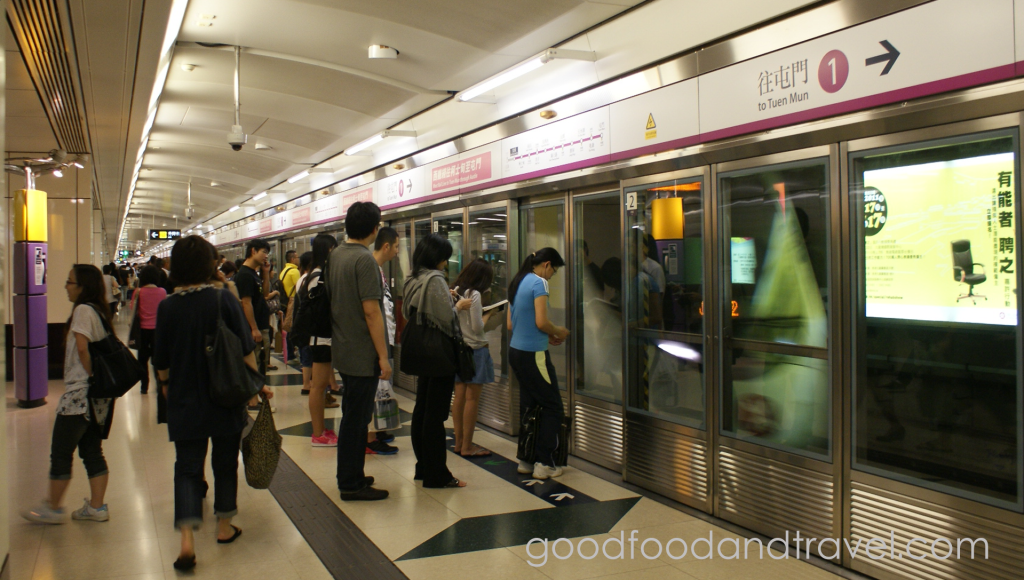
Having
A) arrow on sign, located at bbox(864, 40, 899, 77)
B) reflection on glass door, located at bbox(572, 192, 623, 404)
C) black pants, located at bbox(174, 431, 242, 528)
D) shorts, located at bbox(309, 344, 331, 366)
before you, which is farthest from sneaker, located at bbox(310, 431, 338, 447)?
arrow on sign, located at bbox(864, 40, 899, 77)

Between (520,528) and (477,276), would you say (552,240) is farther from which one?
(520,528)

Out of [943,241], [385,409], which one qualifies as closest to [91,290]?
[385,409]

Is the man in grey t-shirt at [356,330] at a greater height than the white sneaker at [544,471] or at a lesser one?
greater

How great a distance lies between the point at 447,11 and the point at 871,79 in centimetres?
267

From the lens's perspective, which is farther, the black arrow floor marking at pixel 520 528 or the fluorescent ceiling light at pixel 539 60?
the fluorescent ceiling light at pixel 539 60

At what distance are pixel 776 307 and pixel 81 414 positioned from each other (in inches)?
141

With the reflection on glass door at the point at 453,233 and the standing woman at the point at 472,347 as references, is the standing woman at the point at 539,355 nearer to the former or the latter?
the standing woman at the point at 472,347

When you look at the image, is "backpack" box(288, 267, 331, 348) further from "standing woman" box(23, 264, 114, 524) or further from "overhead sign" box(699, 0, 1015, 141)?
"overhead sign" box(699, 0, 1015, 141)

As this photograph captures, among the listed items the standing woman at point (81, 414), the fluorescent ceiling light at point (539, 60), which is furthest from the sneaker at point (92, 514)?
the fluorescent ceiling light at point (539, 60)

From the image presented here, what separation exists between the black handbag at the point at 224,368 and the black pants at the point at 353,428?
89 cm

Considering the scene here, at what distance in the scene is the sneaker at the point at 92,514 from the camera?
142 inches

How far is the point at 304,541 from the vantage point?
11.0ft

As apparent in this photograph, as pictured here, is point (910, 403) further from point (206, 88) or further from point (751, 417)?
point (206, 88)

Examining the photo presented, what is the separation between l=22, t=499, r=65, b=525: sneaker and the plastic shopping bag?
1956 mm
